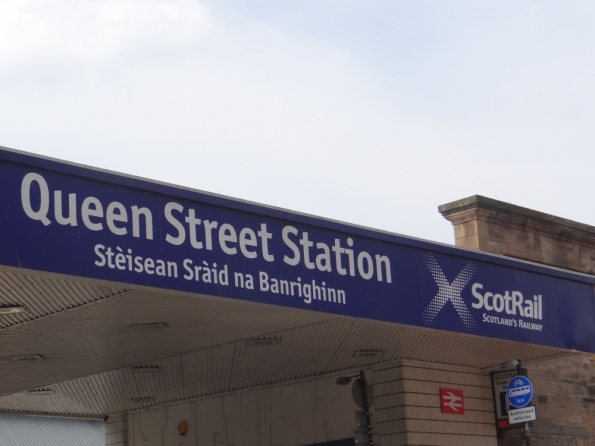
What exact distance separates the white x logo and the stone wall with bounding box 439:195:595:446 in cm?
437

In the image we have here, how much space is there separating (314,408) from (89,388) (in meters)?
4.04

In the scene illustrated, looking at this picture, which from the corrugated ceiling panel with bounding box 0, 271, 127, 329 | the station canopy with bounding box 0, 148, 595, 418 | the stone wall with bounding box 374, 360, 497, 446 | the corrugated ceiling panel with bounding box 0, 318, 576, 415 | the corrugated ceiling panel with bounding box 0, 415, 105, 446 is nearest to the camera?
the station canopy with bounding box 0, 148, 595, 418

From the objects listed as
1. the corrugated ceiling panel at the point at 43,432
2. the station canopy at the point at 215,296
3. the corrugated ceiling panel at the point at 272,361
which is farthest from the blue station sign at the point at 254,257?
the corrugated ceiling panel at the point at 43,432

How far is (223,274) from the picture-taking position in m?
12.7

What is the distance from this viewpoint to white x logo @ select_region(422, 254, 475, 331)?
50.3 feet

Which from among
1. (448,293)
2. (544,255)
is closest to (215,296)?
(448,293)

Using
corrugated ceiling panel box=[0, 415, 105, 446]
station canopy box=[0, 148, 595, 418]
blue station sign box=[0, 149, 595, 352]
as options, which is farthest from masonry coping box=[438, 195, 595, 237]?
corrugated ceiling panel box=[0, 415, 105, 446]

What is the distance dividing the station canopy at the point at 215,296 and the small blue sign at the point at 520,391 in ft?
1.42

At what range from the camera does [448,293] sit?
15633 mm

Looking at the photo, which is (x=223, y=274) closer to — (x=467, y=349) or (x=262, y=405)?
(x=467, y=349)

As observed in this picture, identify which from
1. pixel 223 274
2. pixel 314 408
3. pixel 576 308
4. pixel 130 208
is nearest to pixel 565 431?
pixel 576 308

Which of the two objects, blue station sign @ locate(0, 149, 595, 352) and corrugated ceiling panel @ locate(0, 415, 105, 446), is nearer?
blue station sign @ locate(0, 149, 595, 352)

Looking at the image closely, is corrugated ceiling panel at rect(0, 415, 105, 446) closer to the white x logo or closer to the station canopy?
the station canopy

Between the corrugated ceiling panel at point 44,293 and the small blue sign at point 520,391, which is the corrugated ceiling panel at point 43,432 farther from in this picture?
the corrugated ceiling panel at point 44,293
